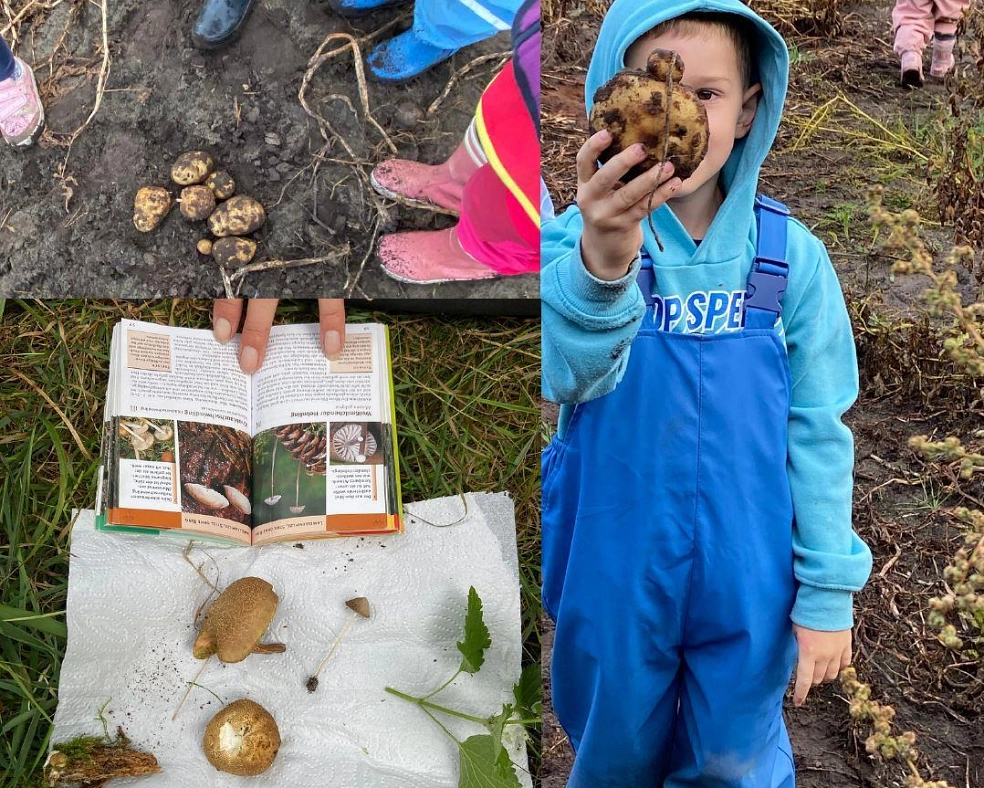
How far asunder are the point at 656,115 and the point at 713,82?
101 mm

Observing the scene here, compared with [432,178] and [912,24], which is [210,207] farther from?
[912,24]

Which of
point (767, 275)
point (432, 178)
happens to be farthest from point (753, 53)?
point (432, 178)

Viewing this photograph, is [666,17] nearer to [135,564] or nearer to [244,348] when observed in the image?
[244,348]

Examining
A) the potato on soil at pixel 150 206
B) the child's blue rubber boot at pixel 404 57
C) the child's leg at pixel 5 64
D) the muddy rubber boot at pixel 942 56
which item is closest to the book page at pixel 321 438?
the potato on soil at pixel 150 206

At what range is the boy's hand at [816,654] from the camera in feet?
2.55

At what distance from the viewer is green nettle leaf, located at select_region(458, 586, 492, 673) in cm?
110

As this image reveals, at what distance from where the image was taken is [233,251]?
3.81 feet

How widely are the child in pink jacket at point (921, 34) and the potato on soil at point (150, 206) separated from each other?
38.2 inches

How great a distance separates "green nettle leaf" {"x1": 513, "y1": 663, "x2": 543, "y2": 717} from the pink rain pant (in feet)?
2.96

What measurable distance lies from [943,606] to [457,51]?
92 centimetres

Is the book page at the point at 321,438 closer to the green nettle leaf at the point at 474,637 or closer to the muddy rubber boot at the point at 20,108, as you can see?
the green nettle leaf at the point at 474,637

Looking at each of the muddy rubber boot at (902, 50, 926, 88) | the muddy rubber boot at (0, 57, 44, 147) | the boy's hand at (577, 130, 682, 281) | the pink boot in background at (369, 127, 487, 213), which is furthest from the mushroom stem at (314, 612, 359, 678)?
the muddy rubber boot at (902, 50, 926, 88)

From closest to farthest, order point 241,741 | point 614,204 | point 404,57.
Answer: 1. point 614,204
2. point 241,741
3. point 404,57

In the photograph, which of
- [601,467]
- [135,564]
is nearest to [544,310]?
[601,467]
